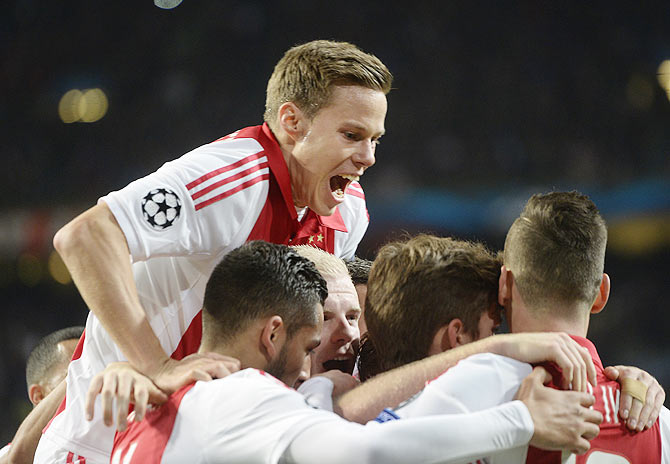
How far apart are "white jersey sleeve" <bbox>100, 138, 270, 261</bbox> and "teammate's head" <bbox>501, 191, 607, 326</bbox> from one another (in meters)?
0.76

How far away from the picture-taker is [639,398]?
5.64 feet

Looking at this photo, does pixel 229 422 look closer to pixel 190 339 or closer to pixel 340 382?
pixel 340 382

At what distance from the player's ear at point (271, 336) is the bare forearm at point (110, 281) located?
Answer: 0.85 ft

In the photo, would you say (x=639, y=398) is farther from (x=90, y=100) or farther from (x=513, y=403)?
(x=90, y=100)

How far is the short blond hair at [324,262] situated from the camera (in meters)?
2.35

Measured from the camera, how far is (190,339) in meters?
2.24

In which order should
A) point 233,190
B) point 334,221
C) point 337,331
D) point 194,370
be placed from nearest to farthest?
1. point 194,370
2. point 233,190
3. point 337,331
4. point 334,221

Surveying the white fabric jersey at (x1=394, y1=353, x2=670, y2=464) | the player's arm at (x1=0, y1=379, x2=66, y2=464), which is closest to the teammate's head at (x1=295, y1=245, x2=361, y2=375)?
the white fabric jersey at (x1=394, y1=353, x2=670, y2=464)

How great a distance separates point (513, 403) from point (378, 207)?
15.3 ft

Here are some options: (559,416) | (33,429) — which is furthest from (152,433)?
(33,429)

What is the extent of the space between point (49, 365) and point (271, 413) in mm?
2482

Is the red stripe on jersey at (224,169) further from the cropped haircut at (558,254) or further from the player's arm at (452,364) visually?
the cropped haircut at (558,254)

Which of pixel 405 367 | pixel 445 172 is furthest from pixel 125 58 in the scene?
pixel 405 367

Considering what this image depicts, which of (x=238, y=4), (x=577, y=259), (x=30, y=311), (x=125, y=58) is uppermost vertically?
(x=238, y=4)
